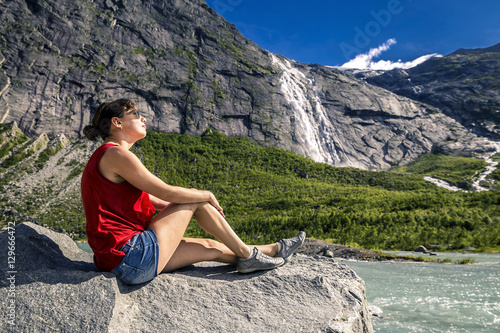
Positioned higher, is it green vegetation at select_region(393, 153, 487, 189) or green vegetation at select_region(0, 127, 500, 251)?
green vegetation at select_region(393, 153, 487, 189)

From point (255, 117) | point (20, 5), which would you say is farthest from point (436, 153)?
point (20, 5)

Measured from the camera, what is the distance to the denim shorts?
139 inches

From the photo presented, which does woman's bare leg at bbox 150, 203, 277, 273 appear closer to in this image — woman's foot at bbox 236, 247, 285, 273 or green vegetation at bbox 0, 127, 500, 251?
woman's foot at bbox 236, 247, 285, 273

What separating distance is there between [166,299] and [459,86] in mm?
181588

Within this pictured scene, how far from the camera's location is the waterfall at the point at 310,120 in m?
104

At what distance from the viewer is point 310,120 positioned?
10962 centimetres

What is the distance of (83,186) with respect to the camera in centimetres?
371

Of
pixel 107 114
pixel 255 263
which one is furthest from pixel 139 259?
pixel 107 114

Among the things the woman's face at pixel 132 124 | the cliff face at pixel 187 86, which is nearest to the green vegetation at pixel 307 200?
the cliff face at pixel 187 86

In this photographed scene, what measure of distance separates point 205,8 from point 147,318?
138266 mm

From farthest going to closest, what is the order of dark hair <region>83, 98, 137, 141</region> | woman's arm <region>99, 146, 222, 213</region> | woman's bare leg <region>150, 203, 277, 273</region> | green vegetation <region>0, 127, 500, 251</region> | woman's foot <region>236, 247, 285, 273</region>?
1. green vegetation <region>0, 127, 500, 251</region>
2. woman's foot <region>236, 247, 285, 273</region>
3. dark hair <region>83, 98, 137, 141</region>
4. woman's bare leg <region>150, 203, 277, 273</region>
5. woman's arm <region>99, 146, 222, 213</region>

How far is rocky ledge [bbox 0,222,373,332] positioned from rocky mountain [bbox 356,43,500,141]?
508 ft

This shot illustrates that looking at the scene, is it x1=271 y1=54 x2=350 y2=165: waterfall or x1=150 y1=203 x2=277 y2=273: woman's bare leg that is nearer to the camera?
x1=150 y1=203 x2=277 y2=273: woman's bare leg

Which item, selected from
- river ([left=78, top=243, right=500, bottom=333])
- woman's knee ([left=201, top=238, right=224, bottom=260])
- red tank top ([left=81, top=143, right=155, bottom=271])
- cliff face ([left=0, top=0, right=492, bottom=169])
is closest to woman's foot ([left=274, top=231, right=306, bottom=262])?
woman's knee ([left=201, top=238, right=224, bottom=260])
